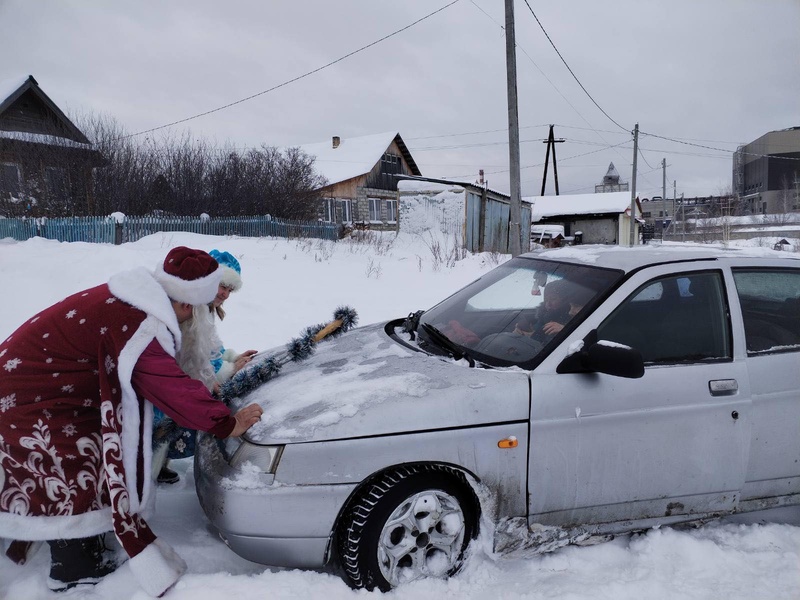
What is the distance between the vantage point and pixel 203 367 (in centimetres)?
272

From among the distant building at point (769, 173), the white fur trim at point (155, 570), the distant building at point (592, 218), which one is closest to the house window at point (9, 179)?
the white fur trim at point (155, 570)

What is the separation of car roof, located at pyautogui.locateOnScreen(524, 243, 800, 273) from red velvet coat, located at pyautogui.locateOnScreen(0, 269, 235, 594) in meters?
2.09

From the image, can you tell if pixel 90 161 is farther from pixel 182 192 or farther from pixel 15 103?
pixel 15 103

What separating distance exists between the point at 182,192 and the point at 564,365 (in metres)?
17.8

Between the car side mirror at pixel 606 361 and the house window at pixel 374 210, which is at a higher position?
the house window at pixel 374 210

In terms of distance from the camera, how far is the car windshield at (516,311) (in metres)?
2.60

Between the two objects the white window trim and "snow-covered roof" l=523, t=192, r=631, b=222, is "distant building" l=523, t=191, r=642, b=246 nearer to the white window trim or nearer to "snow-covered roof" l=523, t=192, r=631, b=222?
"snow-covered roof" l=523, t=192, r=631, b=222

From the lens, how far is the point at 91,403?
2.21 m

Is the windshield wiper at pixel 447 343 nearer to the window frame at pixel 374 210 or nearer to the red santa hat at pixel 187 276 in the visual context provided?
the red santa hat at pixel 187 276

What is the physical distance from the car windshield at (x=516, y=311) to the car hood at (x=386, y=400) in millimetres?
214

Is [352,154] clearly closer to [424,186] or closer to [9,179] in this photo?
[424,186]

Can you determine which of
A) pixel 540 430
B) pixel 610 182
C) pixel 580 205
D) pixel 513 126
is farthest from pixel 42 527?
pixel 610 182

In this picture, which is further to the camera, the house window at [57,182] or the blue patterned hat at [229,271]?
the house window at [57,182]

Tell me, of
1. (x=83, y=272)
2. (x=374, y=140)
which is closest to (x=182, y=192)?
(x=83, y=272)
